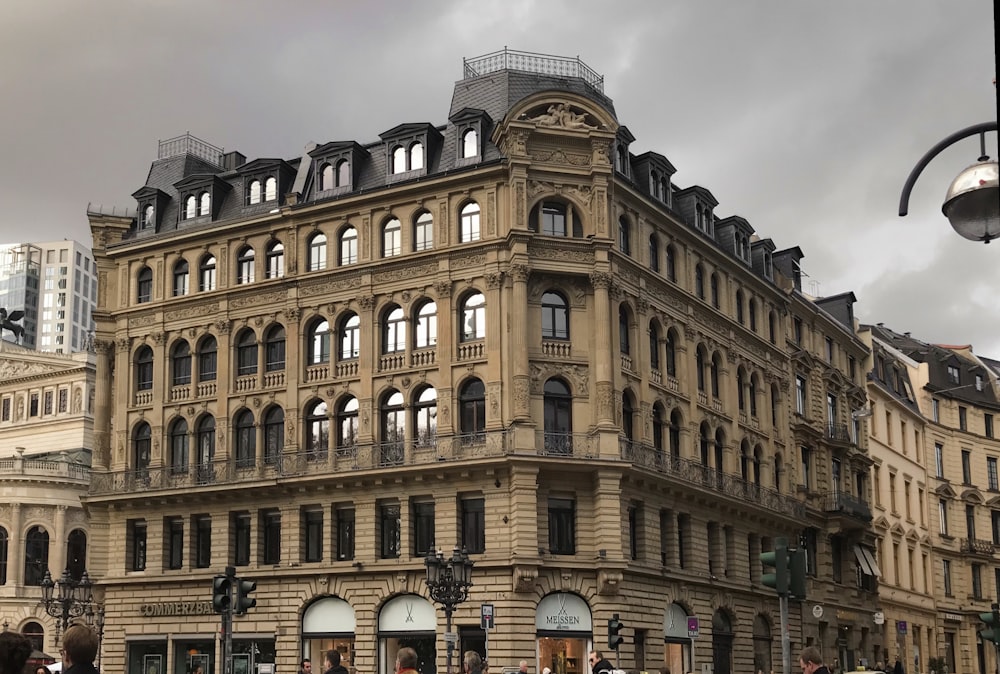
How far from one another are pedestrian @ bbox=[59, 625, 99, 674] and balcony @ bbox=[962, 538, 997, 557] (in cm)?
7950

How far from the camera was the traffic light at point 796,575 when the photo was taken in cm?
1502

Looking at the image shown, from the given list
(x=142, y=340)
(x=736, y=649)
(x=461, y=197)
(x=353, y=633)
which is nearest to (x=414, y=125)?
(x=461, y=197)

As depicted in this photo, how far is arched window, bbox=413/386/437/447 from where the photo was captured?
48438 mm

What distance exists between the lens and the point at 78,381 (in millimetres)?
80625

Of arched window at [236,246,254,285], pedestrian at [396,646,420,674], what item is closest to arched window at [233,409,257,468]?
arched window at [236,246,254,285]

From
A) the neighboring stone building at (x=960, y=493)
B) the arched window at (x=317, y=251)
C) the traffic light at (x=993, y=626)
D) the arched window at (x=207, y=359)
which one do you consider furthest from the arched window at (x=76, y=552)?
the traffic light at (x=993, y=626)

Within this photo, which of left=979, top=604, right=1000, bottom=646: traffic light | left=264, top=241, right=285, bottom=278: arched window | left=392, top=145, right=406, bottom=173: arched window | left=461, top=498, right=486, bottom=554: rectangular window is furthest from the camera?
left=264, top=241, right=285, bottom=278: arched window

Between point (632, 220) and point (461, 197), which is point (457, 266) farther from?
point (632, 220)

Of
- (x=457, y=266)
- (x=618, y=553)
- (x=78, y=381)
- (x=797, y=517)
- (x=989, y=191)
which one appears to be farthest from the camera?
(x=78, y=381)

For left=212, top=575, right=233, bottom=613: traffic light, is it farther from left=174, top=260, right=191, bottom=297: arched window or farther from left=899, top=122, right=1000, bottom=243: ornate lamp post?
left=174, top=260, right=191, bottom=297: arched window

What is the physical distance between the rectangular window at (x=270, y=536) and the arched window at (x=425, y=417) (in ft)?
22.2

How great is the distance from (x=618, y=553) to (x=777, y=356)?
66.0 feet

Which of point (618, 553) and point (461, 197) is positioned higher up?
point (461, 197)

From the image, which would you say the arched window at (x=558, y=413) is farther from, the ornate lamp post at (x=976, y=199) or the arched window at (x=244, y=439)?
the ornate lamp post at (x=976, y=199)
